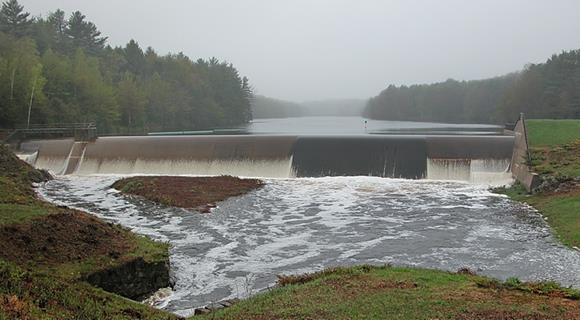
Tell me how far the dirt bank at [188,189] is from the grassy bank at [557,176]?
13.9 meters

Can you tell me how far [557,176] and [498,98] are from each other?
273ft

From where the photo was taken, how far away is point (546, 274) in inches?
505

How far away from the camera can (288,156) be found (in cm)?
3350

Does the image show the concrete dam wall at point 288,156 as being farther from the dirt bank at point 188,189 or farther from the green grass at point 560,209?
the green grass at point 560,209

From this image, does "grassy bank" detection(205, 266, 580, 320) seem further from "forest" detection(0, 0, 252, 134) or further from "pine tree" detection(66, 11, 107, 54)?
"pine tree" detection(66, 11, 107, 54)

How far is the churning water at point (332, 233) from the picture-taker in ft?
44.3

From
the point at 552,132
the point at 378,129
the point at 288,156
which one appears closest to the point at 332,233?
the point at 288,156

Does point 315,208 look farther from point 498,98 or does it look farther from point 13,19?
point 498,98

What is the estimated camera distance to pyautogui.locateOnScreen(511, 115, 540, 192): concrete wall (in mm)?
24652

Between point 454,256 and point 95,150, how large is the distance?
29.7 metres

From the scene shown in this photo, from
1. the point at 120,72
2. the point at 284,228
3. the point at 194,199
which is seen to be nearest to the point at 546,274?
the point at 284,228

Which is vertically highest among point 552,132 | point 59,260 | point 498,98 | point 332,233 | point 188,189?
point 498,98

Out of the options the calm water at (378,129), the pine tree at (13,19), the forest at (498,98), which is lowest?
the calm water at (378,129)

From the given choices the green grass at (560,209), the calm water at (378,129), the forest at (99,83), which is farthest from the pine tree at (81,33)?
the green grass at (560,209)
